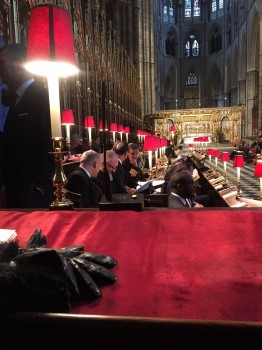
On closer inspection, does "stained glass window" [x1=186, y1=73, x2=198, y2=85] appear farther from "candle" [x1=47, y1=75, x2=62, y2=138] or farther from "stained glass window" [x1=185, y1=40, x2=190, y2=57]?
"candle" [x1=47, y1=75, x2=62, y2=138]

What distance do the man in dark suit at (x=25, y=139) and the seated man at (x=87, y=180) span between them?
23.2 inches

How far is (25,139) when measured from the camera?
2.70 m

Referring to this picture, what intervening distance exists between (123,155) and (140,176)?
3.37 feet

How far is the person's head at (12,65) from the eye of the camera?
2852 millimetres

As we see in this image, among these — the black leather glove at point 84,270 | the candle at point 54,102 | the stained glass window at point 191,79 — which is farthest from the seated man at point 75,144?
the stained glass window at point 191,79

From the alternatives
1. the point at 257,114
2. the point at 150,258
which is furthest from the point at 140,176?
the point at 257,114

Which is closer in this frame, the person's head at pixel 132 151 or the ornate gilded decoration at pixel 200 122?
the person's head at pixel 132 151

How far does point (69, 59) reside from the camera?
1794mm

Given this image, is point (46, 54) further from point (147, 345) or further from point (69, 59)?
point (147, 345)

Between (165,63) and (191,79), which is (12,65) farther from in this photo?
(191,79)

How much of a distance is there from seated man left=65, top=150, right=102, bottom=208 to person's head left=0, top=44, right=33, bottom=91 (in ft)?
3.41

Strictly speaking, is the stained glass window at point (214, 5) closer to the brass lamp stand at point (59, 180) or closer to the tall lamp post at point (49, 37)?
the tall lamp post at point (49, 37)

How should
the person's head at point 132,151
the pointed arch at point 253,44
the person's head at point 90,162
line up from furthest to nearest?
the pointed arch at point 253,44
the person's head at point 132,151
the person's head at point 90,162

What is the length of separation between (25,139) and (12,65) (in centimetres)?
71
